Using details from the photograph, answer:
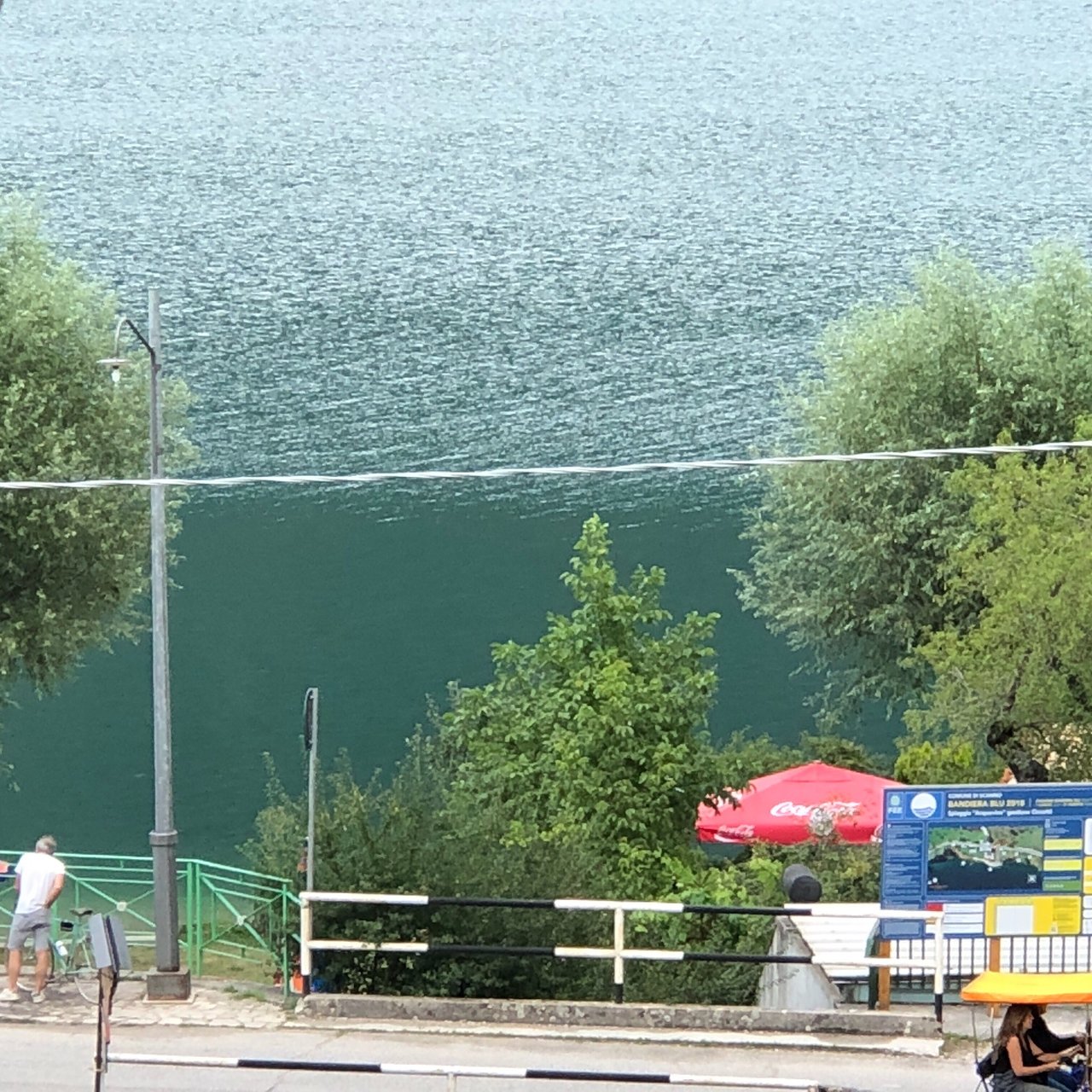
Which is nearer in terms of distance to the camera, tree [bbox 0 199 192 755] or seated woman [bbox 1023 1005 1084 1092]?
seated woman [bbox 1023 1005 1084 1092]

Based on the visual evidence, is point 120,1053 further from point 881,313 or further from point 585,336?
point 585,336

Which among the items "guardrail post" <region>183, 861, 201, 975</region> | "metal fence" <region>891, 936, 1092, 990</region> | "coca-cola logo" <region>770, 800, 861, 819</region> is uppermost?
"coca-cola logo" <region>770, 800, 861, 819</region>

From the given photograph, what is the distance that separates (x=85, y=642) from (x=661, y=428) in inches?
1969

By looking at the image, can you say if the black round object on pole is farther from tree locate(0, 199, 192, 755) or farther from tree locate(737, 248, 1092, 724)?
tree locate(737, 248, 1092, 724)

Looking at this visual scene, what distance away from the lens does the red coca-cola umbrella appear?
2528 centimetres

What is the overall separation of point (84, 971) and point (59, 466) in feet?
36.4

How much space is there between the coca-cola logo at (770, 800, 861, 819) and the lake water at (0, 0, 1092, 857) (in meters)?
30.3

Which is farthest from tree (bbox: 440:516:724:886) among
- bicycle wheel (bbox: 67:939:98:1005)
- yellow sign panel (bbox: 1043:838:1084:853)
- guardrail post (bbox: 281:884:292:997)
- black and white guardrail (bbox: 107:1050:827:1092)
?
black and white guardrail (bbox: 107:1050:827:1092)

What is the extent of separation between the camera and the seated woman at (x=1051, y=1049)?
37.1ft

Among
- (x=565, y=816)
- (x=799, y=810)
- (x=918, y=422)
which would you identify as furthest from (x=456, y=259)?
(x=565, y=816)

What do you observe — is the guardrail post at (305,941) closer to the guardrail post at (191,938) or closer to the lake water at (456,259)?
the guardrail post at (191,938)

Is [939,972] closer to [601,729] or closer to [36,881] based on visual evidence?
[36,881]

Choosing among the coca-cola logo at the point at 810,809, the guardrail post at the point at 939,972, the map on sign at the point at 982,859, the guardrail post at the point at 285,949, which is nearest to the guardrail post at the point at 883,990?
the guardrail post at the point at 939,972

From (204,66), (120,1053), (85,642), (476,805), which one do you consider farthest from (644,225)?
(120,1053)
